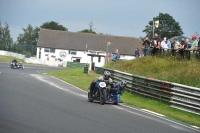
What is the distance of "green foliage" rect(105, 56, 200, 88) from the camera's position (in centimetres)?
2353

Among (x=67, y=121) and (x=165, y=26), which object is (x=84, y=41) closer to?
(x=165, y=26)

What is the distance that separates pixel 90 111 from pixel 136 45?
296ft

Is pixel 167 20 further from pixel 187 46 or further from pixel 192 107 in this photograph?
pixel 192 107

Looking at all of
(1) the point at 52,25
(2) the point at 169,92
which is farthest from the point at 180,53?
(1) the point at 52,25

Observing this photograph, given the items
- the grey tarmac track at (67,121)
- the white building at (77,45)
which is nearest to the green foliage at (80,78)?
the grey tarmac track at (67,121)

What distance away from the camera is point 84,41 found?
4156 inches

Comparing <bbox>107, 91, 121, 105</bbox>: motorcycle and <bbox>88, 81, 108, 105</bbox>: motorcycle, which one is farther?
<bbox>107, 91, 121, 105</bbox>: motorcycle

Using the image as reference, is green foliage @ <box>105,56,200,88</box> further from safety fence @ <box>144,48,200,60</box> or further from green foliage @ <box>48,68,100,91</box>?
green foliage @ <box>48,68,100,91</box>

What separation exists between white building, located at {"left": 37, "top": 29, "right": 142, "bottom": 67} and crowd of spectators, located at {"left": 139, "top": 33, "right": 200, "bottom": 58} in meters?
70.9

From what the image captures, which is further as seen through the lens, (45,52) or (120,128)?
(45,52)

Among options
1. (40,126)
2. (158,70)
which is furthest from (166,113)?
(158,70)

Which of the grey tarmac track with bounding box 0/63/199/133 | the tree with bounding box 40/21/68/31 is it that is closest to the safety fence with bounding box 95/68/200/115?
the grey tarmac track with bounding box 0/63/199/133

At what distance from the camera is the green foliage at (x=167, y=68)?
23.5 m

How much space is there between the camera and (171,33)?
10862 centimetres
